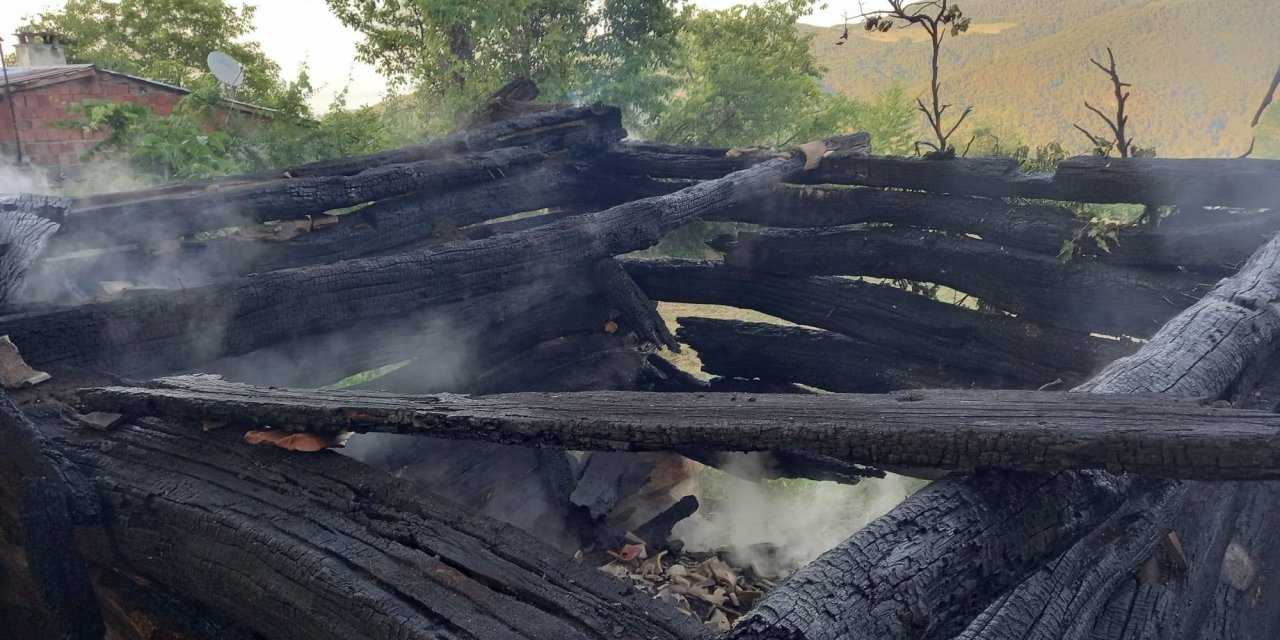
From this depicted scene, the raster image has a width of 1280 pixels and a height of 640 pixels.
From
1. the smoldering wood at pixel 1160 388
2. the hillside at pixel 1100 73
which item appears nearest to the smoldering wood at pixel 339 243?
the smoldering wood at pixel 1160 388

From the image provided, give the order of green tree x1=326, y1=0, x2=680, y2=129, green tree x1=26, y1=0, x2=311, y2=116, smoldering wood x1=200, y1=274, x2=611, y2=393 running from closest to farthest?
1. smoldering wood x1=200, y1=274, x2=611, y2=393
2. green tree x1=326, y1=0, x2=680, y2=129
3. green tree x1=26, y1=0, x2=311, y2=116

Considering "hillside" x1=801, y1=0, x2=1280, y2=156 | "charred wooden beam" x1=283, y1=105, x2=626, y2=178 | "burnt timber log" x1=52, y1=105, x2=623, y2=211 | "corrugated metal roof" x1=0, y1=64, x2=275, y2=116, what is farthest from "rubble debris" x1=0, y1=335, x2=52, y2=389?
"hillside" x1=801, y1=0, x2=1280, y2=156

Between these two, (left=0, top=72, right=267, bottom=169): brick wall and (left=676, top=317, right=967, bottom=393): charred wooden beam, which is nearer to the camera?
(left=676, top=317, right=967, bottom=393): charred wooden beam

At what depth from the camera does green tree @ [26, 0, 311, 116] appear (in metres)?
12.9

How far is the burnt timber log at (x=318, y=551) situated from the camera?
1.87 meters

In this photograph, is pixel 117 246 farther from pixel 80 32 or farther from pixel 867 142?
pixel 80 32

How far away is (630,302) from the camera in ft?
16.8

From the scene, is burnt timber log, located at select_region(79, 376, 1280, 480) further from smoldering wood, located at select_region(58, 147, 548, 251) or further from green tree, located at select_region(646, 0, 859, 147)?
green tree, located at select_region(646, 0, 859, 147)

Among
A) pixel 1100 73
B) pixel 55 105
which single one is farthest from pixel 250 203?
pixel 1100 73

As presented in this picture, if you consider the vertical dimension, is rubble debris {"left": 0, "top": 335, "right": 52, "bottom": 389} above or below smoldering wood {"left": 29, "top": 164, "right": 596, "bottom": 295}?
below

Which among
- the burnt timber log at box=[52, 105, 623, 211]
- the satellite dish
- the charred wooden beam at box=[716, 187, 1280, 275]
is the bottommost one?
the charred wooden beam at box=[716, 187, 1280, 275]

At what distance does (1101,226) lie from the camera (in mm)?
4316

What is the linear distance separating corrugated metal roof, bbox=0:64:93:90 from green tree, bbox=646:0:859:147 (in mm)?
7205

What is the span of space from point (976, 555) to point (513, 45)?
948 cm
